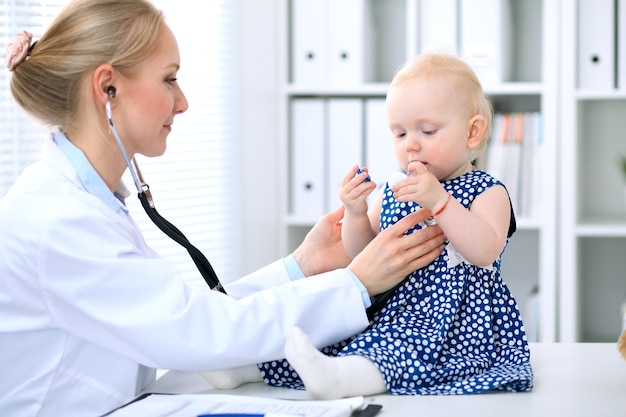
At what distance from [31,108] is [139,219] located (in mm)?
1117

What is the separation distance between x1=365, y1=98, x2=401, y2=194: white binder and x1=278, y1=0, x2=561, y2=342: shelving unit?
32mm

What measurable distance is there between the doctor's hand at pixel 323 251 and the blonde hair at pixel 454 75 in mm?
286

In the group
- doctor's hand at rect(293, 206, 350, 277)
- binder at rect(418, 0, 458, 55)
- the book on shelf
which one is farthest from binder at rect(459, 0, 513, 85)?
doctor's hand at rect(293, 206, 350, 277)

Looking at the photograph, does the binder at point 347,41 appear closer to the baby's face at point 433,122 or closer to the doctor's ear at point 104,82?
the baby's face at point 433,122

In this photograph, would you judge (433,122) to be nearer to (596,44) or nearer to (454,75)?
(454,75)

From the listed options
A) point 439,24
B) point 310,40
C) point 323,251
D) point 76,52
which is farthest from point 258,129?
point 76,52

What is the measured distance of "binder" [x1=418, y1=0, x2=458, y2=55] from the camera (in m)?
2.88

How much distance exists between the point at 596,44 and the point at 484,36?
34 centimetres

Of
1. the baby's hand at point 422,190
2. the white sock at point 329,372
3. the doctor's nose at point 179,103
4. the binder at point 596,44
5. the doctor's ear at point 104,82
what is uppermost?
the binder at point 596,44

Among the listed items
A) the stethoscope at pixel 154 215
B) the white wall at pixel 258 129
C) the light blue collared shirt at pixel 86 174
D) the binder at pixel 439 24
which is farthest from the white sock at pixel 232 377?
the binder at pixel 439 24

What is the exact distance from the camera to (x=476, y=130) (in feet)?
4.87

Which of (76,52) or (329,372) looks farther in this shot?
(76,52)

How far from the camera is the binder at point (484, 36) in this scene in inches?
112

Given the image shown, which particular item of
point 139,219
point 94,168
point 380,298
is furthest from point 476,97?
point 139,219
